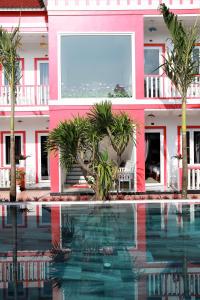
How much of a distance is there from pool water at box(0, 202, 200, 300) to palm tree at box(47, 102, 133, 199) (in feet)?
4.79

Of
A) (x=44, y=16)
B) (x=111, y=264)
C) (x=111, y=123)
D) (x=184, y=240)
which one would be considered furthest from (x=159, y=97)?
(x=111, y=264)

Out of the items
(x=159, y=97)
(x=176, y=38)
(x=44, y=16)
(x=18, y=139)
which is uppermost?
(x=44, y=16)

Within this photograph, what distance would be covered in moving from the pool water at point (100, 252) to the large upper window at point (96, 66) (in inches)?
233

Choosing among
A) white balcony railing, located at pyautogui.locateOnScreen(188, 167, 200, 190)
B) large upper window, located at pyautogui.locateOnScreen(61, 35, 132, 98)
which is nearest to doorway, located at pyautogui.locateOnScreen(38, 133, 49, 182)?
large upper window, located at pyautogui.locateOnScreen(61, 35, 132, 98)

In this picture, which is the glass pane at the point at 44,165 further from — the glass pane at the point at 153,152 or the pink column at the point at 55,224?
the pink column at the point at 55,224

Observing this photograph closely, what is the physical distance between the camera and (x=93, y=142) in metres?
14.2

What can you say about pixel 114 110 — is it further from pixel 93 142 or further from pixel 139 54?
pixel 93 142

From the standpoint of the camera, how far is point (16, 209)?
41.9ft

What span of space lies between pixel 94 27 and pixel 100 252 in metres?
10.9

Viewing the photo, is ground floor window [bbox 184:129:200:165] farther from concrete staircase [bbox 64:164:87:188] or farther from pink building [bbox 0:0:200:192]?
concrete staircase [bbox 64:164:87:188]

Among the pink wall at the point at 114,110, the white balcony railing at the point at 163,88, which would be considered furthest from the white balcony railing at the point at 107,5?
the pink wall at the point at 114,110

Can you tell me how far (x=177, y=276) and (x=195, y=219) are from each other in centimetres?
477

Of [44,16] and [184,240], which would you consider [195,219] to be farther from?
[44,16]

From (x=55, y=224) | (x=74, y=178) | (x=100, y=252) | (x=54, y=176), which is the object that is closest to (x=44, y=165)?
(x=74, y=178)
